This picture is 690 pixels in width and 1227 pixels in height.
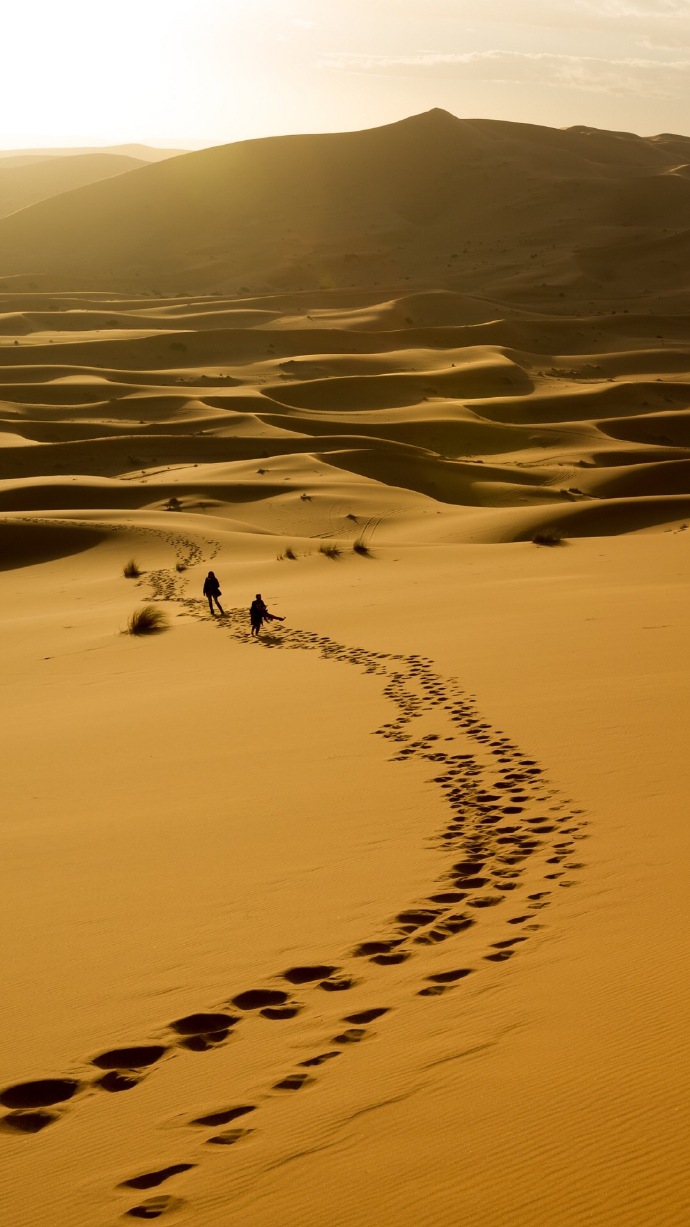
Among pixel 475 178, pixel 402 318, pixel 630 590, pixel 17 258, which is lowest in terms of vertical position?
pixel 630 590

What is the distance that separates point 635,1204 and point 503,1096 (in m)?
0.61

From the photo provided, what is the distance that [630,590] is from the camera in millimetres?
15398

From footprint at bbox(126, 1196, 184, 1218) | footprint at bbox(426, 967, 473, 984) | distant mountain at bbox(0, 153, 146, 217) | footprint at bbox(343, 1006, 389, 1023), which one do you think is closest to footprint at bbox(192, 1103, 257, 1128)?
footprint at bbox(126, 1196, 184, 1218)

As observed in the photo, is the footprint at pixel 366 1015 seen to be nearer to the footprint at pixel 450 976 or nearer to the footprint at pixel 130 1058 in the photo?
the footprint at pixel 450 976

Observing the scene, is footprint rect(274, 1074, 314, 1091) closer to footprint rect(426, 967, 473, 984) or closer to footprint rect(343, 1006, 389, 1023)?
footprint rect(343, 1006, 389, 1023)

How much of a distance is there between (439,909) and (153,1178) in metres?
2.16

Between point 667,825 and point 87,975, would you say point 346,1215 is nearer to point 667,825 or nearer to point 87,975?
point 87,975

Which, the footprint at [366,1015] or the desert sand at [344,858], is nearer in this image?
the desert sand at [344,858]

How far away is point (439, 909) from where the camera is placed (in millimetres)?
5145

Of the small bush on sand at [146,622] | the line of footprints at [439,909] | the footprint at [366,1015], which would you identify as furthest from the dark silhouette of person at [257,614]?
the footprint at [366,1015]

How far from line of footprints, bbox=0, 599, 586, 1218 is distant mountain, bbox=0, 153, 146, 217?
127777 millimetres

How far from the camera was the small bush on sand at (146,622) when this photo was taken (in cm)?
1583

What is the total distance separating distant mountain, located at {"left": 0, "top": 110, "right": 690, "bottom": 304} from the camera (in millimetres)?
79438

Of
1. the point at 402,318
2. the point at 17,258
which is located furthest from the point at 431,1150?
the point at 17,258
